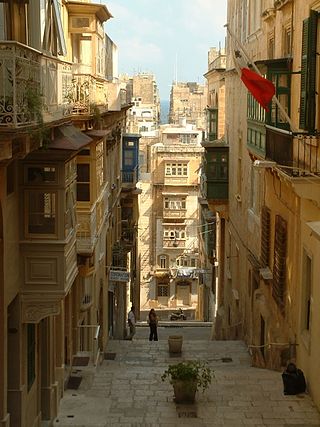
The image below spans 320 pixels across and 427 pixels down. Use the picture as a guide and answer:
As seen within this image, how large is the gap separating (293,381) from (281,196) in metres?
4.98

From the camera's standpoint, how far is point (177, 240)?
62219 mm

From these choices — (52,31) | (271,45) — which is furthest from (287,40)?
(52,31)

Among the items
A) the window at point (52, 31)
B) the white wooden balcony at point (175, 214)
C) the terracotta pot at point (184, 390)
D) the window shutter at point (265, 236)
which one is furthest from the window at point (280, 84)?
the white wooden balcony at point (175, 214)

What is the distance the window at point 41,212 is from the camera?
1225 centimetres

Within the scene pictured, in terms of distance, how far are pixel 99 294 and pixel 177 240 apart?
38.1 meters

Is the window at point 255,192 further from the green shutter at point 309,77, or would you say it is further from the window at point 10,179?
the window at point 10,179

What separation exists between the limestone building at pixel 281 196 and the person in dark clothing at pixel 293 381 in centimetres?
17

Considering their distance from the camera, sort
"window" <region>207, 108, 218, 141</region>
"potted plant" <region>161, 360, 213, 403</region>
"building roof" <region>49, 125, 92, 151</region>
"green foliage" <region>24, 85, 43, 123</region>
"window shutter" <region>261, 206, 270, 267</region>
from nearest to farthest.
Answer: "green foliage" <region>24, 85, 43, 123</region> < "building roof" <region>49, 125, 92, 151</region> < "potted plant" <region>161, 360, 213, 403</region> < "window shutter" <region>261, 206, 270, 267</region> < "window" <region>207, 108, 218, 141</region>

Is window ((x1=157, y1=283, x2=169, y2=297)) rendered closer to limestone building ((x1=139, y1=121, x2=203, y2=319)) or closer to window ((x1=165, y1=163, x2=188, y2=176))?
limestone building ((x1=139, y1=121, x2=203, y2=319))

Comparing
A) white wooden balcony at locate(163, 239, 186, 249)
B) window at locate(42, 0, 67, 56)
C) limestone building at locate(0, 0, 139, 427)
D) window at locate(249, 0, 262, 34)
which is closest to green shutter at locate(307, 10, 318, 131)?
limestone building at locate(0, 0, 139, 427)

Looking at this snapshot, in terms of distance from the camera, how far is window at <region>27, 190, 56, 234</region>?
482 inches

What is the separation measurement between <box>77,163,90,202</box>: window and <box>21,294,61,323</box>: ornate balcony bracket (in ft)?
22.5

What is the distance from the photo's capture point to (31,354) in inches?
527

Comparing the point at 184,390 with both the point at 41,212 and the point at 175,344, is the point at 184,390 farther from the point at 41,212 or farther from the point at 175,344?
the point at 175,344
